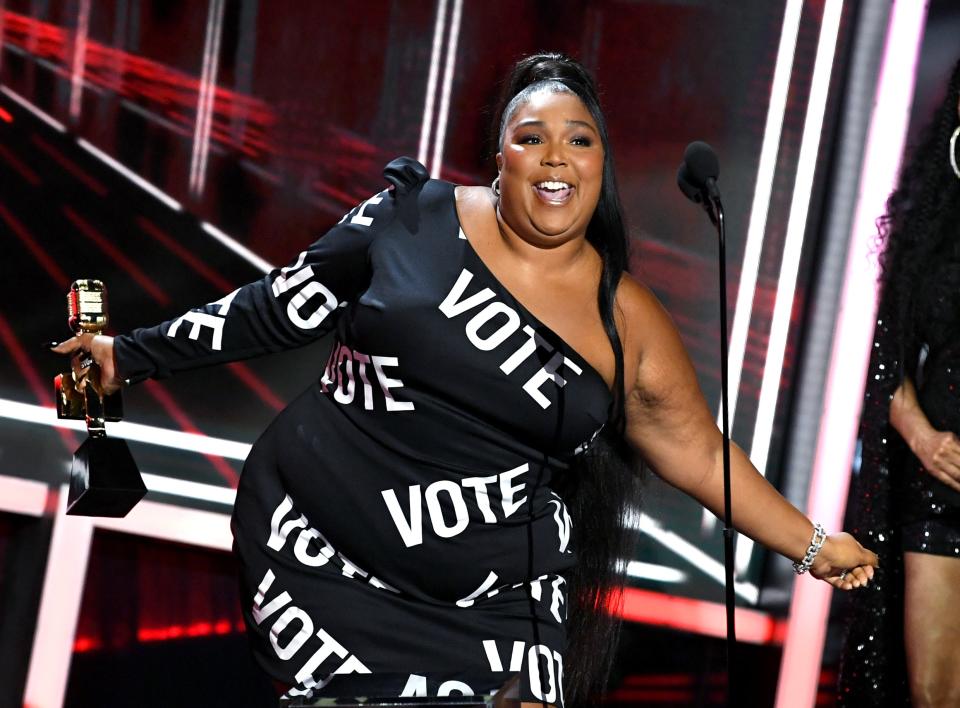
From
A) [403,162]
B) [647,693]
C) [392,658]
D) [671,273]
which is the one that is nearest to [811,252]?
[671,273]

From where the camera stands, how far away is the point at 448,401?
232 cm

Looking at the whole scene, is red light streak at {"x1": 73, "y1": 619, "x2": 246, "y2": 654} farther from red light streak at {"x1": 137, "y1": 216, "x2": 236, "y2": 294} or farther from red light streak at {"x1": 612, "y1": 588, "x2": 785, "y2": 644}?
red light streak at {"x1": 612, "y1": 588, "x2": 785, "y2": 644}

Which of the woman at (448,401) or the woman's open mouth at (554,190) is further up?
the woman's open mouth at (554,190)

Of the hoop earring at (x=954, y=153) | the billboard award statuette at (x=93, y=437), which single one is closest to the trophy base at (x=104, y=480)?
the billboard award statuette at (x=93, y=437)

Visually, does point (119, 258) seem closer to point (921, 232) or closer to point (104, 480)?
point (104, 480)

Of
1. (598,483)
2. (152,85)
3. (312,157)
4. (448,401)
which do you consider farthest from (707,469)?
(152,85)

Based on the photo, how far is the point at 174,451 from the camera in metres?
3.51

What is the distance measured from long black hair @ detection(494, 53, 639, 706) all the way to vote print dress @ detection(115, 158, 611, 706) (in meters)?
0.21

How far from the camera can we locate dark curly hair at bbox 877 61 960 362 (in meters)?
3.41

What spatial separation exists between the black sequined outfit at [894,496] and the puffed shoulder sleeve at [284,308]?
5.13 feet

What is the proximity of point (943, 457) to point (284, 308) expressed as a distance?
1.78 meters

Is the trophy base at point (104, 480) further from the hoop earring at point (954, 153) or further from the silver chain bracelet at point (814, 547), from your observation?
the hoop earring at point (954, 153)

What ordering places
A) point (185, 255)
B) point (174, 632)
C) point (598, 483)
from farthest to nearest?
point (174, 632)
point (185, 255)
point (598, 483)

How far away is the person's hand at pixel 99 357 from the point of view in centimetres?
257
